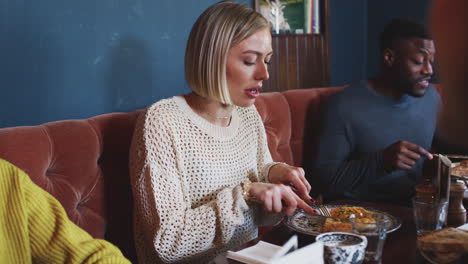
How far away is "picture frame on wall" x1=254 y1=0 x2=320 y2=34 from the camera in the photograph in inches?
105

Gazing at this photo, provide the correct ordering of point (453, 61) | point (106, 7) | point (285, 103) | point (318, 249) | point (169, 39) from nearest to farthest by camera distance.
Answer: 1. point (453, 61)
2. point (318, 249)
3. point (106, 7)
4. point (169, 39)
5. point (285, 103)

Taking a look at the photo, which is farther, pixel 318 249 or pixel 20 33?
pixel 20 33

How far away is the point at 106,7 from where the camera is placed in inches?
71.5

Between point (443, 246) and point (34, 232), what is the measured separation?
0.88 meters

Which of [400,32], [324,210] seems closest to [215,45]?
[324,210]

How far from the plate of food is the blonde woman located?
4cm

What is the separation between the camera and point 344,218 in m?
1.16

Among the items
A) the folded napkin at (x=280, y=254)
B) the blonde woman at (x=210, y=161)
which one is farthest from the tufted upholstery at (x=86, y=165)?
the folded napkin at (x=280, y=254)

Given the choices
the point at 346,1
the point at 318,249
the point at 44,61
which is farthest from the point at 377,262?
the point at 346,1

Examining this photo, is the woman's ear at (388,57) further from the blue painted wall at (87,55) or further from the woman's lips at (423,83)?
the blue painted wall at (87,55)

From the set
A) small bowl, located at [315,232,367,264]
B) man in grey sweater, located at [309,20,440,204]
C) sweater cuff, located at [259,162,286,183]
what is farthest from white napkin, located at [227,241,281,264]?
man in grey sweater, located at [309,20,440,204]

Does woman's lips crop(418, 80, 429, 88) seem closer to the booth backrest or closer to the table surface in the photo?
the table surface

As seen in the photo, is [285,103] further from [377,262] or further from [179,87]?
[377,262]

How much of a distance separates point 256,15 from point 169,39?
24.7 inches
